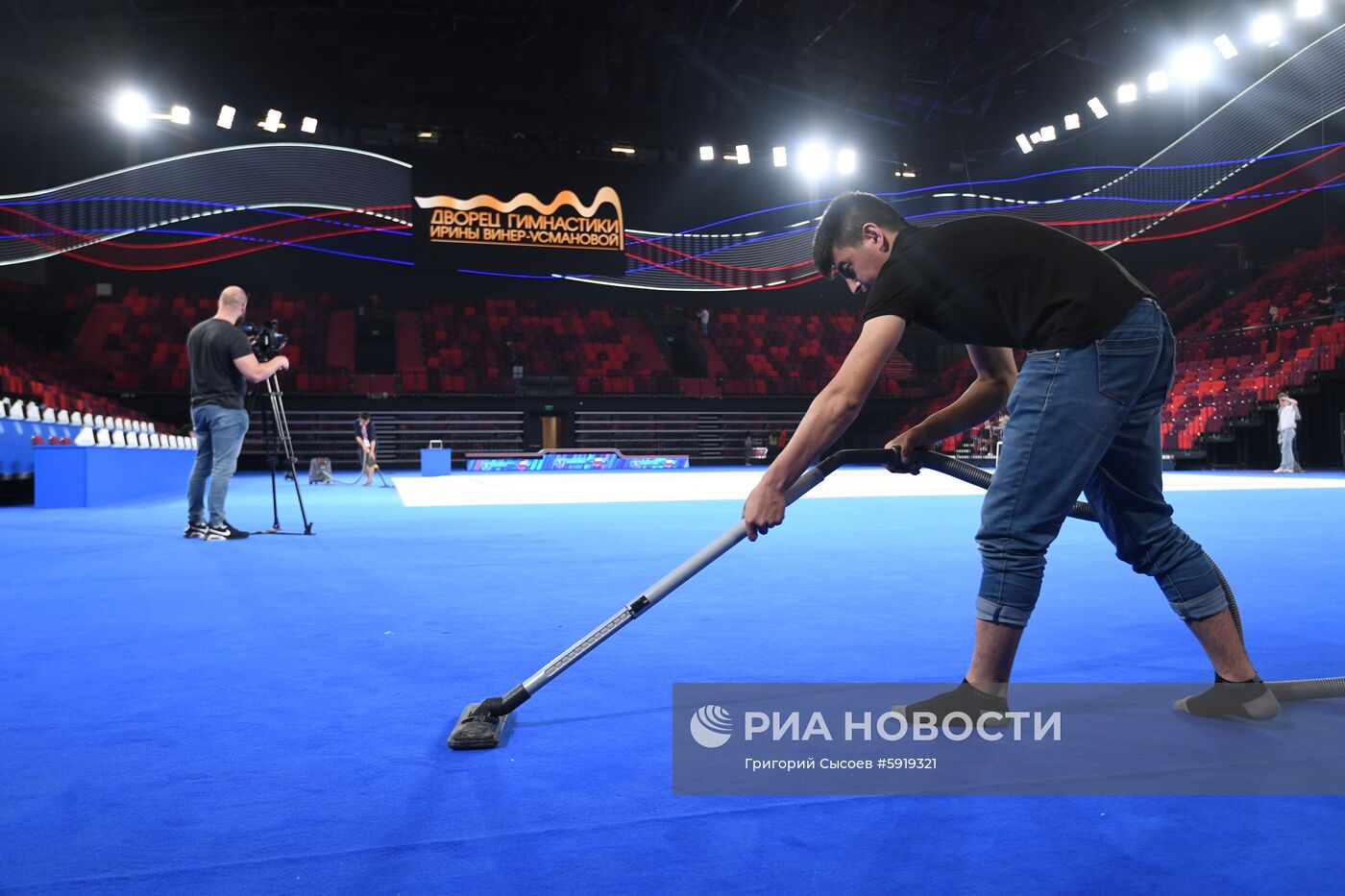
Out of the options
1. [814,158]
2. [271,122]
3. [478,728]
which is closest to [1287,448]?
[814,158]

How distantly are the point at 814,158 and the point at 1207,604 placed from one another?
77.2 feet

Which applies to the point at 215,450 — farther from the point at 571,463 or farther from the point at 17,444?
the point at 571,463

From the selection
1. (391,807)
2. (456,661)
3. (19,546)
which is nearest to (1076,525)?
(456,661)

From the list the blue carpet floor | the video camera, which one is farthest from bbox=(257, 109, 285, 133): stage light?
the blue carpet floor

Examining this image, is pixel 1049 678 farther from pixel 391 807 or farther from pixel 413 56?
pixel 413 56

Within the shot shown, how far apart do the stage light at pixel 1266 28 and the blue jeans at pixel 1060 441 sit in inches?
744

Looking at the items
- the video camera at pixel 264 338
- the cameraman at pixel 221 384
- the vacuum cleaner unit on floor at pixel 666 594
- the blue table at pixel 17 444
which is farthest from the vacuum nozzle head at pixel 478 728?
the blue table at pixel 17 444

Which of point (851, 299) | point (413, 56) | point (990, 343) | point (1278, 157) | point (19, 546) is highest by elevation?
point (413, 56)

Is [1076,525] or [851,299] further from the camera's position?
[851,299]

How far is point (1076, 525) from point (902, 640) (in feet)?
15.4

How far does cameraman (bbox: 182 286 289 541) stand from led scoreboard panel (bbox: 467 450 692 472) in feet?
50.7

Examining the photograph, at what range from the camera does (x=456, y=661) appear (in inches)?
110

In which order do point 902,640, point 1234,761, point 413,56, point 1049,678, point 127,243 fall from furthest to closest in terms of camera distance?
point 127,243, point 413,56, point 902,640, point 1049,678, point 1234,761

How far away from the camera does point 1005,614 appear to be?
2.02m
